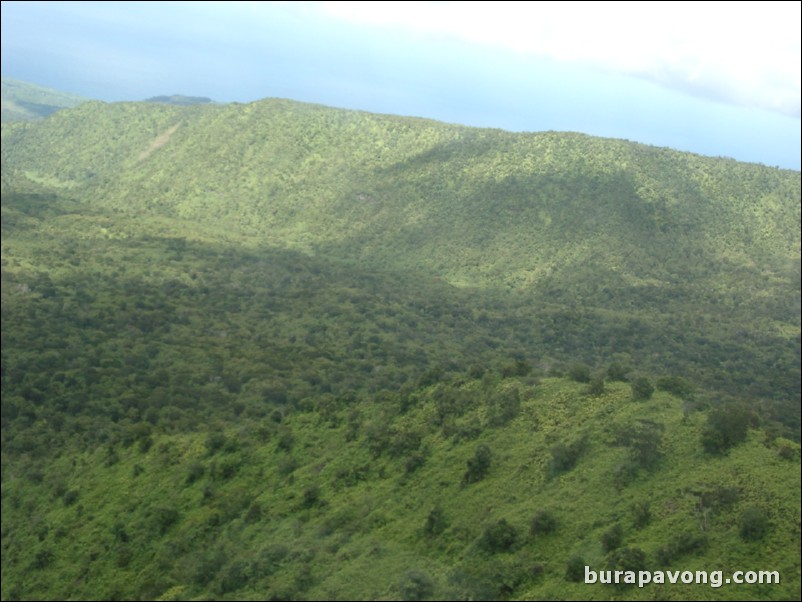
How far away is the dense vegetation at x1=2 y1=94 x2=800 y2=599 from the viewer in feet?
74.2

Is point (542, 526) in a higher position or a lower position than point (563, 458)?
lower

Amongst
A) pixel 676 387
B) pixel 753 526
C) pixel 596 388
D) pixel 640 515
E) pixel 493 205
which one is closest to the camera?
pixel 753 526

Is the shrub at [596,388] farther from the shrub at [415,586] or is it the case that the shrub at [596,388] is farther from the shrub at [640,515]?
the shrub at [415,586]

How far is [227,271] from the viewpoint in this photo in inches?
3506

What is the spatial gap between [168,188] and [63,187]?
22677mm

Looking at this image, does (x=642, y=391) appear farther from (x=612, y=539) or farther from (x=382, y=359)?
(x=382, y=359)

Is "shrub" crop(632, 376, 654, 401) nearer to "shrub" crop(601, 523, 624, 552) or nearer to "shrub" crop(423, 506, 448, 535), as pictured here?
"shrub" crop(601, 523, 624, 552)

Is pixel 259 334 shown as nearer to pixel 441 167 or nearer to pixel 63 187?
pixel 441 167

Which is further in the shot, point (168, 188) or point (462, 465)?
point (168, 188)

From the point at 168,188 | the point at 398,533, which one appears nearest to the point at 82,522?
the point at 398,533

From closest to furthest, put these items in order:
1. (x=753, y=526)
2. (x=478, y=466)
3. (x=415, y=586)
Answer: (x=753, y=526) → (x=415, y=586) → (x=478, y=466)

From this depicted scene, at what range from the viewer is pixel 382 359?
63.3 metres

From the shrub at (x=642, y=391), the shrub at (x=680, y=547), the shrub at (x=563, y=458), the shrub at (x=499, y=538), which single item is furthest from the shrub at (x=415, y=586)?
the shrub at (x=642, y=391)

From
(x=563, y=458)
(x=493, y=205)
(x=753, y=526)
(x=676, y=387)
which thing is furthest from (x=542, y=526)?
(x=493, y=205)
